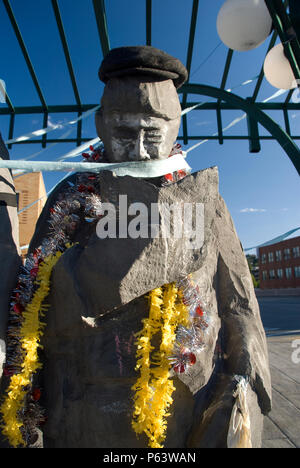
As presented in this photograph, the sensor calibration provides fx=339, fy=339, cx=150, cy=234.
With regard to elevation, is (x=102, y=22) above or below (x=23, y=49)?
below

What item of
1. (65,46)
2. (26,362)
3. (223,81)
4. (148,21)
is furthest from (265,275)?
(26,362)

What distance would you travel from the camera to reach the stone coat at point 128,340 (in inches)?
43.1

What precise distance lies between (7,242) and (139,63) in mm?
973

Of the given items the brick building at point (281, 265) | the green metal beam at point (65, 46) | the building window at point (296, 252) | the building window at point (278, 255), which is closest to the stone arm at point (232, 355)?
the green metal beam at point (65, 46)

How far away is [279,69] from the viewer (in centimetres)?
373

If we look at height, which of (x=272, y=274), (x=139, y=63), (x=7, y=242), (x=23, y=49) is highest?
(x=23, y=49)

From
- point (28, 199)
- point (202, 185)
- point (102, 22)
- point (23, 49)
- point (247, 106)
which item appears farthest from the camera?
point (28, 199)

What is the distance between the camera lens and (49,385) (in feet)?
4.41

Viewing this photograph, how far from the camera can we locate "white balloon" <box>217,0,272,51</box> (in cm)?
346

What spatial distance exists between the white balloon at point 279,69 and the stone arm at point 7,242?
129 inches

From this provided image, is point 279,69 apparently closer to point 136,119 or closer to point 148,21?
point 148,21

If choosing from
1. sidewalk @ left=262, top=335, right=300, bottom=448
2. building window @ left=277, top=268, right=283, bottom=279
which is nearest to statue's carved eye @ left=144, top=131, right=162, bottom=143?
sidewalk @ left=262, top=335, right=300, bottom=448
